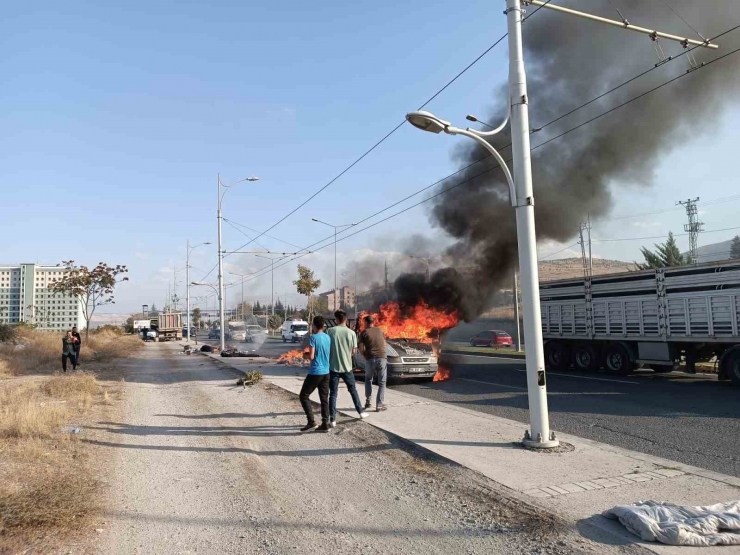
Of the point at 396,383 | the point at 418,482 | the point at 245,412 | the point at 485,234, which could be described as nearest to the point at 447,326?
the point at 485,234

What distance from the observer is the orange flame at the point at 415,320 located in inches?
684

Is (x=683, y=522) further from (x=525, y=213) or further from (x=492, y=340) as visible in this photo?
(x=492, y=340)

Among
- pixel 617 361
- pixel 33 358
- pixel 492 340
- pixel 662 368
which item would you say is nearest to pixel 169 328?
pixel 33 358

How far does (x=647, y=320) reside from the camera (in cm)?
1432

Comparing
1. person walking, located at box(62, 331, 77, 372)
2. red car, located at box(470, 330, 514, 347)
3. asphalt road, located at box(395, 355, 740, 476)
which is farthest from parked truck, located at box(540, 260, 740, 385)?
red car, located at box(470, 330, 514, 347)

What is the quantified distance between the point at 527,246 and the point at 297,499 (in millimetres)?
3864

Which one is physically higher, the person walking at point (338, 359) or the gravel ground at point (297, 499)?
the person walking at point (338, 359)

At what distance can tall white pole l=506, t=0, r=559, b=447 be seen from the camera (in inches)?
245

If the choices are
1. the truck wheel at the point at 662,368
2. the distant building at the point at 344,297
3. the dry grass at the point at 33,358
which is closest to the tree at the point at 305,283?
the distant building at the point at 344,297

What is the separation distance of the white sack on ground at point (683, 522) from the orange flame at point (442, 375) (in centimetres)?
1044

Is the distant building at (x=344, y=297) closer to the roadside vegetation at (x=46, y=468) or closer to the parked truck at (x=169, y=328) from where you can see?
the parked truck at (x=169, y=328)

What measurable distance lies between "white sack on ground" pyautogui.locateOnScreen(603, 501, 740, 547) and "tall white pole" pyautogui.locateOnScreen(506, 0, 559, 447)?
216cm

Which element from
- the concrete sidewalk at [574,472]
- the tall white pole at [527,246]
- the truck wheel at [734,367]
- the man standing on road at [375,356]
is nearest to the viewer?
the concrete sidewalk at [574,472]

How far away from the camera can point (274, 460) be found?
614cm
